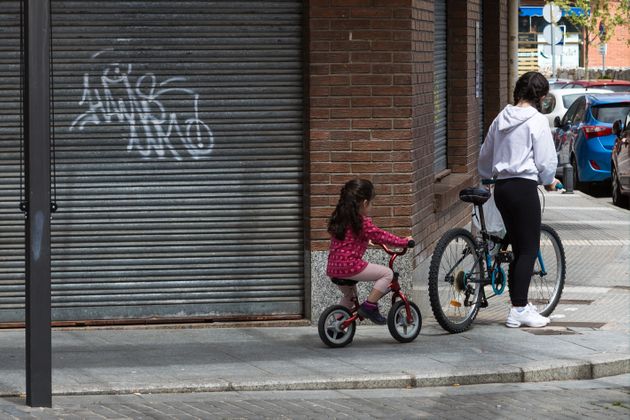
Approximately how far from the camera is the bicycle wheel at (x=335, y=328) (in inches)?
355

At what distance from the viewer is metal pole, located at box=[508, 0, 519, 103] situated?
50.4ft

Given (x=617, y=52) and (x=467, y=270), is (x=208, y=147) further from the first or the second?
(x=617, y=52)

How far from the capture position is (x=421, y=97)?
10.4 metres

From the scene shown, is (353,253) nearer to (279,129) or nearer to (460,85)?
(279,129)

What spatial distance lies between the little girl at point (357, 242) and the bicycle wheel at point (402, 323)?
4.0 inches

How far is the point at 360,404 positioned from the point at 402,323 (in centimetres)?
172

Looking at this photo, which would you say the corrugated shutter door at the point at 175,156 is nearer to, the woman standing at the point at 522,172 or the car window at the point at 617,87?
the woman standing at the point at 522,172

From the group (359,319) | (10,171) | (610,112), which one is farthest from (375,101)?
(610,112)

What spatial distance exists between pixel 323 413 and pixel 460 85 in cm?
659

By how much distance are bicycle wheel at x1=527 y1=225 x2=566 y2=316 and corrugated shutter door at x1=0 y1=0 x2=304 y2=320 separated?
1.76 meters

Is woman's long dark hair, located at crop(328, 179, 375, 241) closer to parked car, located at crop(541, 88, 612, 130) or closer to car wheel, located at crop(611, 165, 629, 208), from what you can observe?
car wheel, located at crop(611, 165, 629, 208)

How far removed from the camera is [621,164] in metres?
19.7

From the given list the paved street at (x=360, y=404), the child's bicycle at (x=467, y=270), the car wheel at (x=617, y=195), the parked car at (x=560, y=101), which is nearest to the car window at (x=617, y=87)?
the parked car at (x=560, y=101)

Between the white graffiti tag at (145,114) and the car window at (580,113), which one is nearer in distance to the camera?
the white graffiti tag at (145,114)
